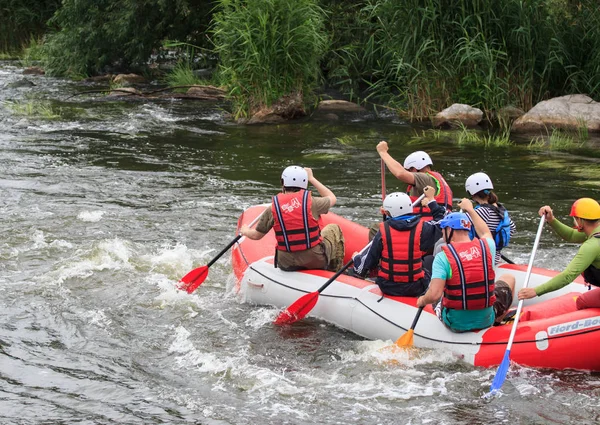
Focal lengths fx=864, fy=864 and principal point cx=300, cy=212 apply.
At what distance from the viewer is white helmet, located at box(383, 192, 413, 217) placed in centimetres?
621

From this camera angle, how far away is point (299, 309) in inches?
271

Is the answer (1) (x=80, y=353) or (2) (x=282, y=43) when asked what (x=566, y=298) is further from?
(2) (x=282, y=43)

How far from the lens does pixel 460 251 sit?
5.72 metres

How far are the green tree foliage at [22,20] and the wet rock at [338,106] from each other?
1342 cm

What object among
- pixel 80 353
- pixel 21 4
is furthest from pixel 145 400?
pixel 21 4

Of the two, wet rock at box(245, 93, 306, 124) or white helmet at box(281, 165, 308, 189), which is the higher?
white helmet at box(281, 165, 308, 189)

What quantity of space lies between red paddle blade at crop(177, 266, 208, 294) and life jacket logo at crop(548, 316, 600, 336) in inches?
125

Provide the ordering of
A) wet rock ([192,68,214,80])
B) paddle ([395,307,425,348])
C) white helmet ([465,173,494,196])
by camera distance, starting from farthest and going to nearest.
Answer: wet rock ([192,68,214,80]), white helmet ([465,173,494,196]), paddle ([395,307,425,348])

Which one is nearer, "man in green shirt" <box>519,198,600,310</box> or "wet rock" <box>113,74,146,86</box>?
"man in green shirt" <box>519,198,600,310</box>

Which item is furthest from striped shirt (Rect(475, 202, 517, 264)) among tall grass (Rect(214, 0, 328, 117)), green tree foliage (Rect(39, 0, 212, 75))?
green tree foliage (Rect(39, 0, 212, 75))

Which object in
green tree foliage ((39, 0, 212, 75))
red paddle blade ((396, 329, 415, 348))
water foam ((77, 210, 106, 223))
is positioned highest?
green tree foliage ((39, 0, 212, 75))

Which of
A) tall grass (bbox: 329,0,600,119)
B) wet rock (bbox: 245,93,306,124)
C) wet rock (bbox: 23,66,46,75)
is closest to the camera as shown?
tall grass (bbox: 329,0,600,119)

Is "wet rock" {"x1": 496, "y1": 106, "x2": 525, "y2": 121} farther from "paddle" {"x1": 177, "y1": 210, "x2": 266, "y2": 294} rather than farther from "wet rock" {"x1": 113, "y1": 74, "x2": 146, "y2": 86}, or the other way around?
"wet rock" {"x1": 113, "y1": 74, "x2": 146, "y2": 86}

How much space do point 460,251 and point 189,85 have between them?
13607 mm
